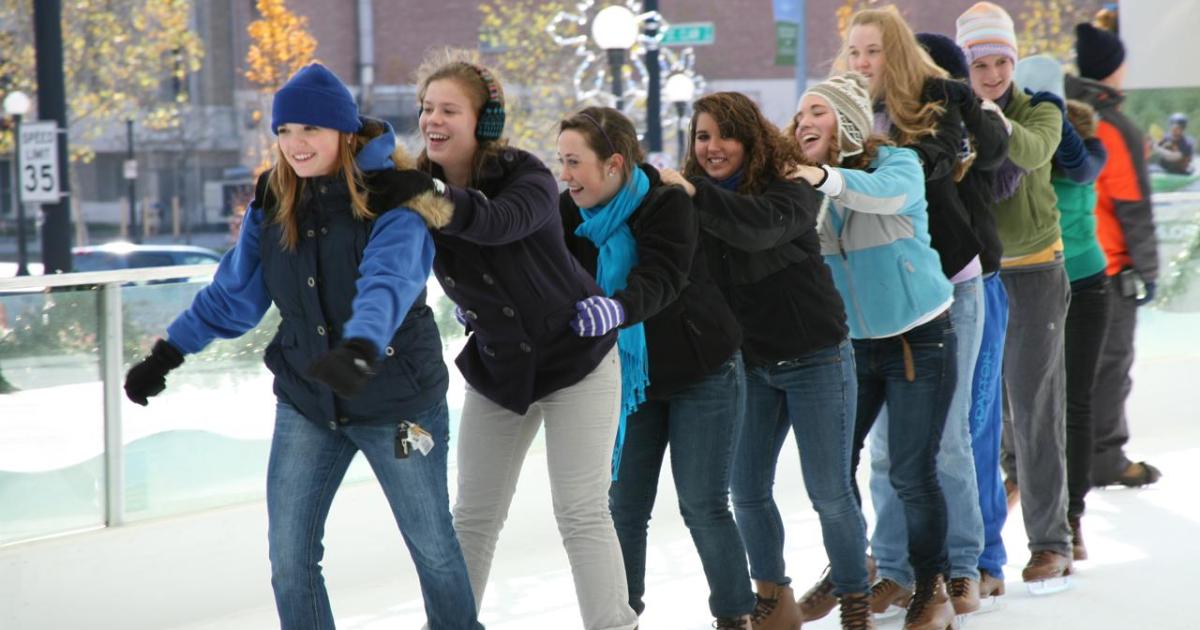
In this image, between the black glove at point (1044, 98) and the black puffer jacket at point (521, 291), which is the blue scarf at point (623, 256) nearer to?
the black puffer jacket at point (521, 291)

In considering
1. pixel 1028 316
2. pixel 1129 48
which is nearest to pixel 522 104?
pixel 1129 48

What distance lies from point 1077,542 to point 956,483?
114cm

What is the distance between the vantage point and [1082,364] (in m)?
4.86

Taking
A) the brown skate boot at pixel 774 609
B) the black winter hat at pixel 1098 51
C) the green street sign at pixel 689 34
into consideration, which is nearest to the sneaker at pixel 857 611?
the brown skate boot at pixel 774 609

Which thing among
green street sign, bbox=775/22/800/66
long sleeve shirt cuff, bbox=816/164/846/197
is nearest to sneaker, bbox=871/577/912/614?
long sleeve shirt cuff, bbox=816/164/846/197

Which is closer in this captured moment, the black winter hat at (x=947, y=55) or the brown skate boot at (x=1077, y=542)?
the black winter hat at (x=947, y=55)

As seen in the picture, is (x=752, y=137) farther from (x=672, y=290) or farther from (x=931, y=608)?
(x=931, y=608)

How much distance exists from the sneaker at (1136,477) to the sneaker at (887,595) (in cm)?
229

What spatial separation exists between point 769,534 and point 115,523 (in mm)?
2021

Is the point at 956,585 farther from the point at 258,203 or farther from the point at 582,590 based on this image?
the point at 258,203

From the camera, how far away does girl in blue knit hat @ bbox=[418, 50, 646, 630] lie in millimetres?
3082

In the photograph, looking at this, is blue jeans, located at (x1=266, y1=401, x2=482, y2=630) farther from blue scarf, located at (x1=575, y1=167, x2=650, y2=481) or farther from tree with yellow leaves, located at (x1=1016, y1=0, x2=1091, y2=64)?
tree with yellow leaves, located at (x1=1016, y1=0, x2=1091, y2=64)

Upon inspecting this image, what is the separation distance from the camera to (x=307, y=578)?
288 cm

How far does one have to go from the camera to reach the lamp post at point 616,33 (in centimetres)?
1259
